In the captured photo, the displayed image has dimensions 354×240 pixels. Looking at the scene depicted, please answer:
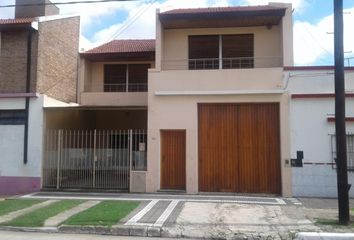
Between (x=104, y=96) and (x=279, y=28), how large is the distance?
897 centimetres

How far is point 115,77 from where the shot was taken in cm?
2147

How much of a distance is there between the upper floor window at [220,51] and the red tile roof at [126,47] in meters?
2.67

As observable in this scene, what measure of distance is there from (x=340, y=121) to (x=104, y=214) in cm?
659

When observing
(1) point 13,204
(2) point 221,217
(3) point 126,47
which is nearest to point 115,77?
(3) point 126,47

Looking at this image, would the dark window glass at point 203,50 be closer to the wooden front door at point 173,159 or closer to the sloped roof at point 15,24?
the wooden front door at point 173,159

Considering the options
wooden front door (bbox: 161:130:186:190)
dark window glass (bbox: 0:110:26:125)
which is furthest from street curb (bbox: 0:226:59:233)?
dark window glass (bbox: 0:110:26:125)

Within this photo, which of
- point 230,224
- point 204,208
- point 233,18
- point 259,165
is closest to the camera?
point 230,224

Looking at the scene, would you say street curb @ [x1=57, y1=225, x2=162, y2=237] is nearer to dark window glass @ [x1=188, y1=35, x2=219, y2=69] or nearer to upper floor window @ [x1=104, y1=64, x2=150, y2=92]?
dark window glass @ [x1=188, y1=35, x2=219, y2=69]

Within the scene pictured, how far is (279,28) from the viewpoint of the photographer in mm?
17766

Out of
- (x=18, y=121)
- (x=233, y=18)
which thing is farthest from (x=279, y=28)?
(x=18, y=121)

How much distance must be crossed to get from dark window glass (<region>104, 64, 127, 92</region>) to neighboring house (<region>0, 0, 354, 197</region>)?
3.36m

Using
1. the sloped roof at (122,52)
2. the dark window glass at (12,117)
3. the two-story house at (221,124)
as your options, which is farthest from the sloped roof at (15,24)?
the two-story house at (221,124)

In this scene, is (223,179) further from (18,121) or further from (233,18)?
(18,121)

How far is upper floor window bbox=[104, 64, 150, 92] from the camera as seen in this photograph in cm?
2111
